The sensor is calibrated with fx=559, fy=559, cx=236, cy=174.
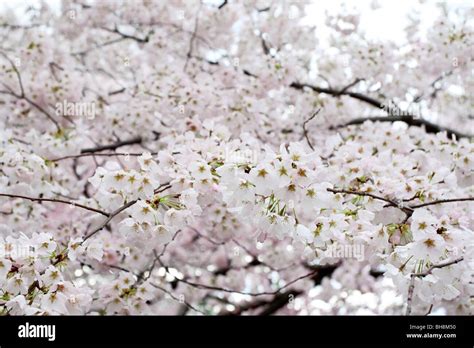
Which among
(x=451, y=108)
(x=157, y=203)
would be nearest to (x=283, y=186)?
(x=157, y=203)

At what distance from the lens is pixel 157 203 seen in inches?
109

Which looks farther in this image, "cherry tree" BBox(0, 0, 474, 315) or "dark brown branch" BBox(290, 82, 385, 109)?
"dark brown branch" BBox(290, 82, 385, 109)

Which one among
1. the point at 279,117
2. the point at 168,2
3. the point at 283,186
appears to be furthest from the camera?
the point at 168,2

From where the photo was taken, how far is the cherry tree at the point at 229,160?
264 cm

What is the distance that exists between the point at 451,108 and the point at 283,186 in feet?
22.0

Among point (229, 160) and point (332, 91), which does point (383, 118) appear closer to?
point (332, 91)

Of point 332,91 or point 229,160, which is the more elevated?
point 332,91

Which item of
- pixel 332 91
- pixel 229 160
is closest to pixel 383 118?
pixel 332 91

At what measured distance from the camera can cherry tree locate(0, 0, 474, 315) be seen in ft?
8.66

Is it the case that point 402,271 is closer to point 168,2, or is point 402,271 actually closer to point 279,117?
point 279,117

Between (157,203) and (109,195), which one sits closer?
(157,203)

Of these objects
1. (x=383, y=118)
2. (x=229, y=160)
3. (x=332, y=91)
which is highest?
(x=332, y=91)

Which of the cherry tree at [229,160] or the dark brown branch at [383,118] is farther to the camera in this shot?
the dark brown branch at [383,118]

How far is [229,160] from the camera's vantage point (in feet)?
9.01
